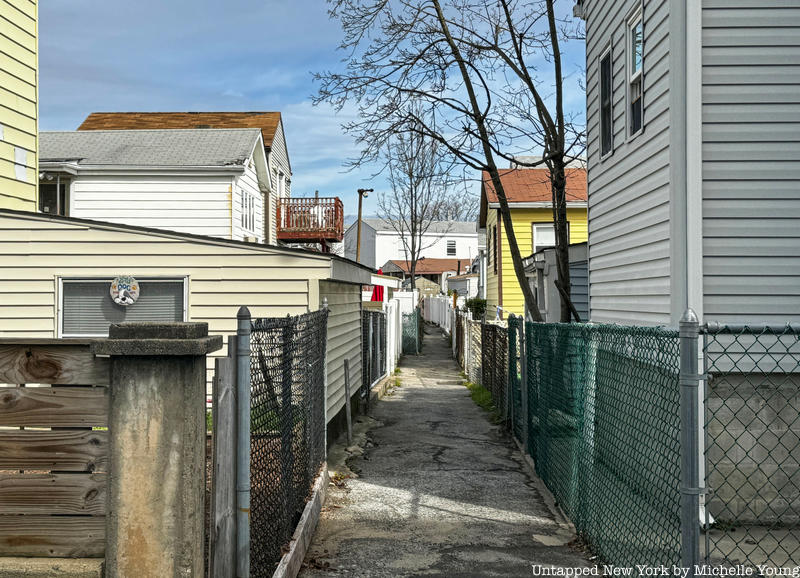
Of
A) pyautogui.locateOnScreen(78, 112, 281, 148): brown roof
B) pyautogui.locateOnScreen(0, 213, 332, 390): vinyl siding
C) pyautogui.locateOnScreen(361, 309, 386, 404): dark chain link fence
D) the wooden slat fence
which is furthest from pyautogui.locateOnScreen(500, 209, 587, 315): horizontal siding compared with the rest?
the wooden slat fence

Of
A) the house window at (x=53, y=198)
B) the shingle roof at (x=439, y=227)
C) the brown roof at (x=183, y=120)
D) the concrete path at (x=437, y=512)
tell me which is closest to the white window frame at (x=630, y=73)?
the concrete path at (x=437, y=512)

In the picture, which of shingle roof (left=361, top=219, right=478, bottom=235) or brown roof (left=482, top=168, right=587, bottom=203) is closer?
brown roof (left=482, top=168, right=587, bottom=203)

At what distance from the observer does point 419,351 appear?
29906 mm

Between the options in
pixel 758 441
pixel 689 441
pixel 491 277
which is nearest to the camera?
pixel 689 441

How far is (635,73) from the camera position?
8.59 meters

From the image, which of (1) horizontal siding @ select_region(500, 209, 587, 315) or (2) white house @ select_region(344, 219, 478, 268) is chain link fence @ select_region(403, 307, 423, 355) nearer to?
(1) horizontal siding @ select_region(500, 209, 587, 315)

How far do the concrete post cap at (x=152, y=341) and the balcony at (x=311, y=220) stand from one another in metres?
22.8

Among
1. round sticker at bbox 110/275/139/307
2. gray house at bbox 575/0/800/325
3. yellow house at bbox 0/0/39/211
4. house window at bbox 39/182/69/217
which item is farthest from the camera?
house window at bbox 39/182/69/217

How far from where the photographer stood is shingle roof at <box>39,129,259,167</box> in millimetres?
20750

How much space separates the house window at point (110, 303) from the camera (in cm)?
1056

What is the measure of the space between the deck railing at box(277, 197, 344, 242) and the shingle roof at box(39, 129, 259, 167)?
4.28 m

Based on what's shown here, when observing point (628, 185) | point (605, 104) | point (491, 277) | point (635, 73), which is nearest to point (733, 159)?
point (628, 185)

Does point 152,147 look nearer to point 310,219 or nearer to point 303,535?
point 310,219

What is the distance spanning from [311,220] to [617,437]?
22423 millimetres
